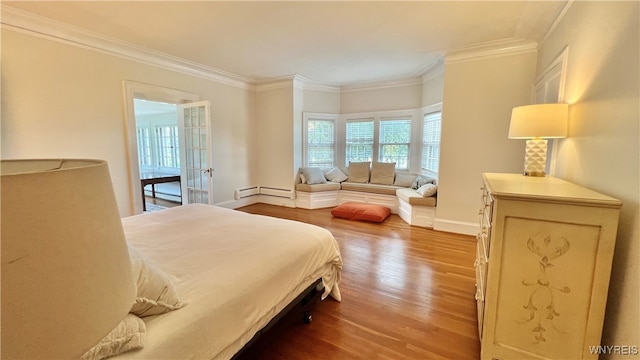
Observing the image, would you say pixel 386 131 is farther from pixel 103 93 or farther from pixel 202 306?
pixel 202 306

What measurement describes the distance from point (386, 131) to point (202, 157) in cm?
364

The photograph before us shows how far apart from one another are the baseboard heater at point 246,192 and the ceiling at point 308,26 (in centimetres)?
245

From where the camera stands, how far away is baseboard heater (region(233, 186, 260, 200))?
5375 mm

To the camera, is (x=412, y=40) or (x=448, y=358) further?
(x=412, y=40)

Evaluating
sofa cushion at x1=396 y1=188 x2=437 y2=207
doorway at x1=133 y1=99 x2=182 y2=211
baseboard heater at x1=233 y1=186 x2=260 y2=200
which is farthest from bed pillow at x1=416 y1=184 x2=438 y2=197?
doorway at x1=133 y1=99 x2=182 y2=211

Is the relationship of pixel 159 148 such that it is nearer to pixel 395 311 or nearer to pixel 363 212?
pixel 363 212

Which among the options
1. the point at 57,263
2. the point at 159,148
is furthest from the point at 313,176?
the point at 159,148

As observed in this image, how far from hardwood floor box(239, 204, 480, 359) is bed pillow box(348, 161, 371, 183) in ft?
7.35

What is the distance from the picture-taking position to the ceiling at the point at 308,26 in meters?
2.53

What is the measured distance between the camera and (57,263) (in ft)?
1.33

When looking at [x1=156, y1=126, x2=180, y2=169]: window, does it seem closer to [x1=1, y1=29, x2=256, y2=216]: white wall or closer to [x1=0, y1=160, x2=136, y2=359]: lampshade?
[x1=1, y1=29, x2=256, y2=216]: white wall

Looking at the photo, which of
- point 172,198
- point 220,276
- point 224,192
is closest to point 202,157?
point 224,192

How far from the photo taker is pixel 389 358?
5.47 ft

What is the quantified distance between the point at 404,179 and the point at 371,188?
2.26 ft
